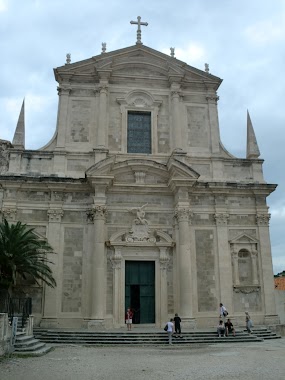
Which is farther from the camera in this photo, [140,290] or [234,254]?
[234,254]

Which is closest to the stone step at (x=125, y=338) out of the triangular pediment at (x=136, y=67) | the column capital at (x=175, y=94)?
the column capital at (x=175, y=94)

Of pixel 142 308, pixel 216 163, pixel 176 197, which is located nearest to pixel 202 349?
pixel 142 308

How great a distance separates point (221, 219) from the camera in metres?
20.8

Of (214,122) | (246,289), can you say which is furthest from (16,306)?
(214,122)

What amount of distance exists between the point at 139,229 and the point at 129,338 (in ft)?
18.0

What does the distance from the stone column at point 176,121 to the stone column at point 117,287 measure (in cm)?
630

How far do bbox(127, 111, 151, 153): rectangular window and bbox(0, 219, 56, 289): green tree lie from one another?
7.06 m

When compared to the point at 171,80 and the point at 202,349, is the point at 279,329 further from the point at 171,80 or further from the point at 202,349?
the point at 171,80

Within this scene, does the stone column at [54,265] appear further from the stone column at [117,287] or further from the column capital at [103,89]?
the column capital at [103,89]

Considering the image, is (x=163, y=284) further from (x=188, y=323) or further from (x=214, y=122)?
(x=214, y=122)

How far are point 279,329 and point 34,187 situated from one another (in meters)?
13.0

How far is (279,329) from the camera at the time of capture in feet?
63.3

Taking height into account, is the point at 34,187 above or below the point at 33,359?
above

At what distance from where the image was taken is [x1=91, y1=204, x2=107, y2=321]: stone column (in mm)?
18469
